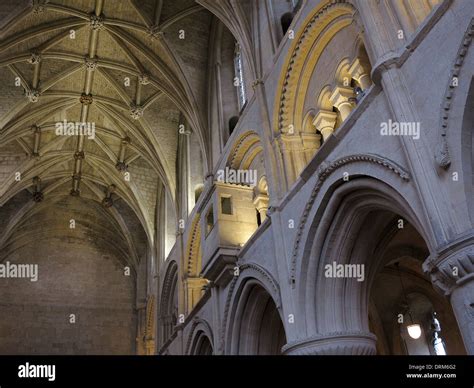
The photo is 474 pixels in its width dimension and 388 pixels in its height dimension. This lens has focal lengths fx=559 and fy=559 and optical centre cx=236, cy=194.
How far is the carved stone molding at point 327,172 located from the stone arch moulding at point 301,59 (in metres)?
2.20

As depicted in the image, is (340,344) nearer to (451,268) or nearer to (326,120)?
(451,268)

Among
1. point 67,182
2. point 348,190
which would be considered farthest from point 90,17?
point 348,190

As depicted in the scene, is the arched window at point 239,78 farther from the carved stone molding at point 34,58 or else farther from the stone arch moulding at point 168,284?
the stone arch moulding at point 168,284

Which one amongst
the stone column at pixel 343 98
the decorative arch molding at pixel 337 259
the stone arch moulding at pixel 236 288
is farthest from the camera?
the stone arch moulding at pixel 236 288

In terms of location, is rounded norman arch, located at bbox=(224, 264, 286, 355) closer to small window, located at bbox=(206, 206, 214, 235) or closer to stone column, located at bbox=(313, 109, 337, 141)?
small window, located at bbox=(206, 206, 214, 235)

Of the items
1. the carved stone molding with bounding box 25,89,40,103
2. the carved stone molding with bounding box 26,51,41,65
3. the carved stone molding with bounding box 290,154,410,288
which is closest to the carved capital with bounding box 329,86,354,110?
the carved stone molding with bounding box 290,154,410,288

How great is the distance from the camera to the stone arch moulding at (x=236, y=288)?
10273 mm

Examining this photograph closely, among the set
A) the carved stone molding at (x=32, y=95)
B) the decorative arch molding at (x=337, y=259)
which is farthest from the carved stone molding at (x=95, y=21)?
the decorative arch molding at (x=337, y=259)

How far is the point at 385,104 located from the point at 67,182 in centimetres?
1827

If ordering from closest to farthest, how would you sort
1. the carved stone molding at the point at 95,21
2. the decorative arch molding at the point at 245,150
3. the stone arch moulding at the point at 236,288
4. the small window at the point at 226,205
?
the stone arch moulding at the point at 236,288 < the decorative arch molding at the point at 245,150 < the small window at the point at 226,205 < the carved stone molding at the point at 95,21

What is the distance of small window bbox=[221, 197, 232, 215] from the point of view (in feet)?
41.5

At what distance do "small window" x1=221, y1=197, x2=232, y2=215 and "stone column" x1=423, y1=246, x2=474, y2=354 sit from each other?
24.3 ft

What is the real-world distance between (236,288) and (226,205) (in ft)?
6.59

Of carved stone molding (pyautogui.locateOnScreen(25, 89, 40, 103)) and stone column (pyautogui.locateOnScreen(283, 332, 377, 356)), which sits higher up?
carved stone molding (pyautogui.locateOnScreen(25, 89, 40, 103))
